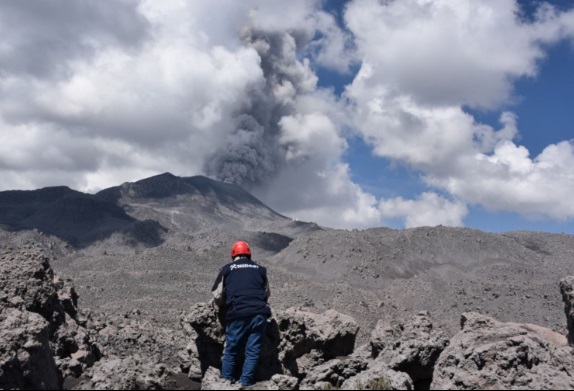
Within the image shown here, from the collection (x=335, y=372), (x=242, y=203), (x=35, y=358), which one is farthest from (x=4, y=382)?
(x=242, y=203)

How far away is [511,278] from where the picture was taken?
1714 inches

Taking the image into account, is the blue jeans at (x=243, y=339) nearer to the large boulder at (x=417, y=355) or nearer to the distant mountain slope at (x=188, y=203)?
the large boulder at (x=417, y=355)

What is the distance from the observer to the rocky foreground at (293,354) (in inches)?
245

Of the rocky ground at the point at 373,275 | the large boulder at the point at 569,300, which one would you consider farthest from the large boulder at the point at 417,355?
the rocky ground at the point at 373,275

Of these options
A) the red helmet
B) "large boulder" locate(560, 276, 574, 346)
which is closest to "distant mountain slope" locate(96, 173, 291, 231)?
"large boulder" locate(560, 276, 574, 346)

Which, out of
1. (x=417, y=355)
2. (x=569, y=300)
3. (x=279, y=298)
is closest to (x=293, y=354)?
(x=417, y=355)

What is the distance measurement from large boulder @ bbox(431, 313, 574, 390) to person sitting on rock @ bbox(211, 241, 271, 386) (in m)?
2.44

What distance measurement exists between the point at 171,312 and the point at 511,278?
30.0 m

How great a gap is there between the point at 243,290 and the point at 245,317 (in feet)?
1.24

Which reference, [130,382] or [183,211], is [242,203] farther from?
[130,382]

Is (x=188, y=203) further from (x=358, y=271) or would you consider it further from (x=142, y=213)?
(x=358, y=271)

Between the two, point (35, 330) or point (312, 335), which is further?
point (312, 335)

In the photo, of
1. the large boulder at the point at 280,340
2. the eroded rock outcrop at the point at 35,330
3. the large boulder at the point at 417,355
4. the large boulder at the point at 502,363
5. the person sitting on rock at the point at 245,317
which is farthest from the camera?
the large boulder at the point at 280,340

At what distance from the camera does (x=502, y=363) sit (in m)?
6.22
